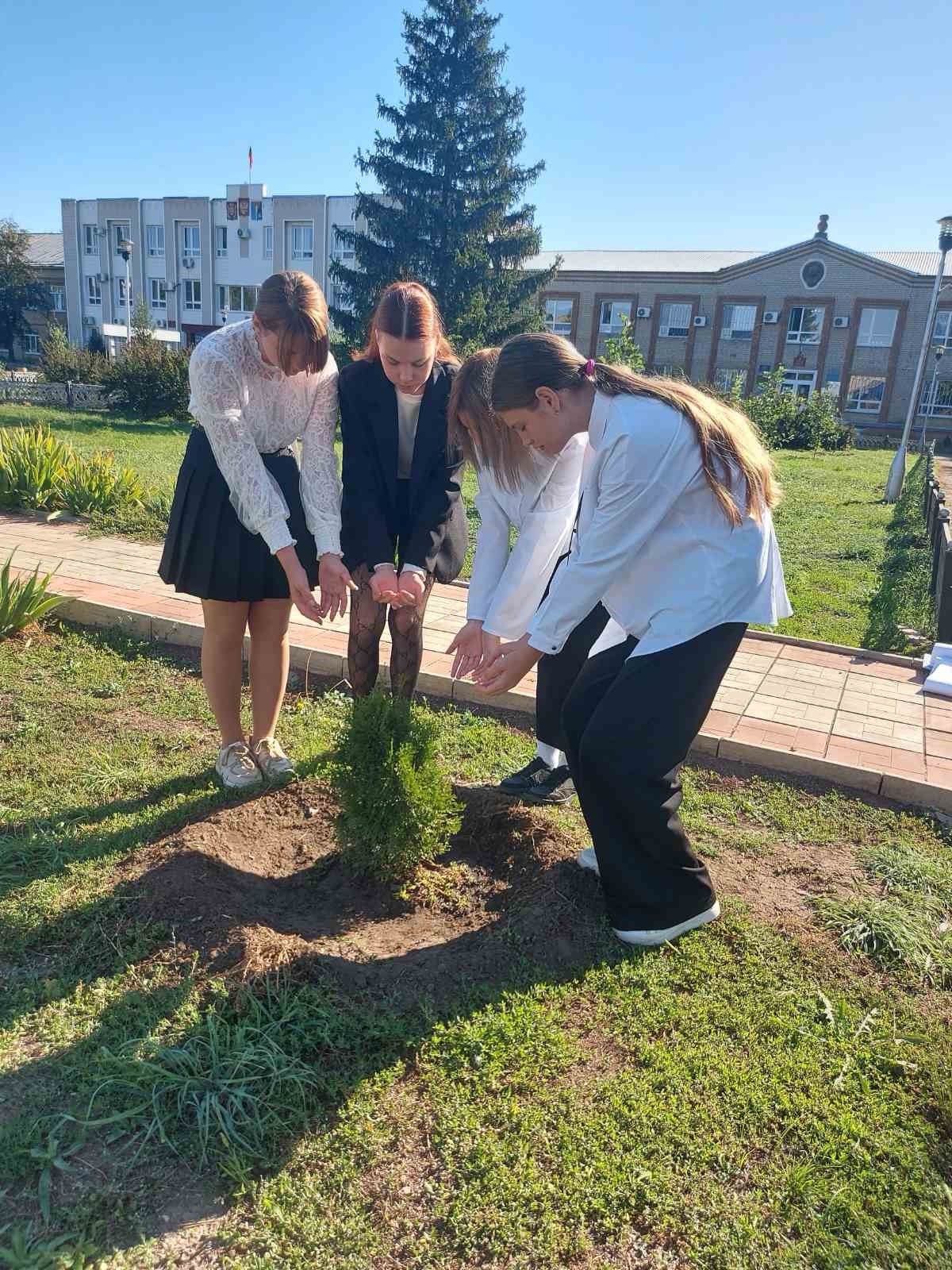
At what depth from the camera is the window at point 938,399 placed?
139 ft

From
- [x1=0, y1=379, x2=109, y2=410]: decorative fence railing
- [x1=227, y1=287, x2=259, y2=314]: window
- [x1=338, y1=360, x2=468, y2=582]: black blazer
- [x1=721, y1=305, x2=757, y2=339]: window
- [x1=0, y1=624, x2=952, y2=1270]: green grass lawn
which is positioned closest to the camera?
[x1=0, y1=624, x2=952, y2=1270]: green grass lawn

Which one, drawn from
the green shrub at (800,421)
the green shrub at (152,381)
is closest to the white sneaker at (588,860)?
the green shrub at (152,381)

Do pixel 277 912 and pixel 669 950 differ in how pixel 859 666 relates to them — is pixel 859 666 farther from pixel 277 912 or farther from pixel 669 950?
pixel 277 912

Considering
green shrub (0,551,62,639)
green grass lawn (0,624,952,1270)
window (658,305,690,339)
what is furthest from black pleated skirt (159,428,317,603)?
window (658,305,690,339)

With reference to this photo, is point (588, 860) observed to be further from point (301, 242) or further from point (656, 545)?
point (301, 242)

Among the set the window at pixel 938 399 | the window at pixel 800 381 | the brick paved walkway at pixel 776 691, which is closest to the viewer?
the brick paved walkway at pixel 776 691

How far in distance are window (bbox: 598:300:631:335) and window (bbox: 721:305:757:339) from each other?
16.1 feet

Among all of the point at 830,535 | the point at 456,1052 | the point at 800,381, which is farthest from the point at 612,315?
the point at 456,1052

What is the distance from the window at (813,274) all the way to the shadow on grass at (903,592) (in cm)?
3572

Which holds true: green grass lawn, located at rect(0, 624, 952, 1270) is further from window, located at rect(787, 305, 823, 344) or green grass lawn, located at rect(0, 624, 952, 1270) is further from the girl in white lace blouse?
window, located at rect(787, 305, 823, 344)

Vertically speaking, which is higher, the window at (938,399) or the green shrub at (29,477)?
the window at (938,399)

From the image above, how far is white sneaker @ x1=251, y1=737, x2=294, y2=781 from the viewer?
3584 millimetres

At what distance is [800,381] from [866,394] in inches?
124

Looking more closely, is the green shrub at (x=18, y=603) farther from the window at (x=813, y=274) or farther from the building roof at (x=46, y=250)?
the building roof at (x=46, y=250)
